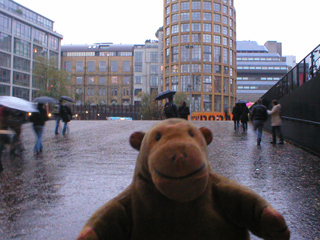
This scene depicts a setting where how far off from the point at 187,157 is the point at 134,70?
9469 centimetres

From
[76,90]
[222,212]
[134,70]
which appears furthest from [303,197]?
[76,90]

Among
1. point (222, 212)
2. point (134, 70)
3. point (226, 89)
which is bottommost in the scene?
point (222, 212)

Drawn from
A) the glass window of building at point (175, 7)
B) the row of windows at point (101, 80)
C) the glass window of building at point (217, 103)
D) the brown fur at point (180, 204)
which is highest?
the glass window of building at point (175, 7)

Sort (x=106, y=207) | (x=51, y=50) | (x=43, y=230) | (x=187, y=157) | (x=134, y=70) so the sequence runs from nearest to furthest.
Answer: (x=187, y=157)
(x=106, y=207)
(x=43, y=230)
(x=51, y=50)
(x=134, y=70)

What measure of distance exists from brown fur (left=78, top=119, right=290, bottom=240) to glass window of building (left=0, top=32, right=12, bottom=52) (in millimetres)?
66031

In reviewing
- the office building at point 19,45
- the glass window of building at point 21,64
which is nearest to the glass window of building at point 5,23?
the office building at point 19,45

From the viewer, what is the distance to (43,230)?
11.9ft

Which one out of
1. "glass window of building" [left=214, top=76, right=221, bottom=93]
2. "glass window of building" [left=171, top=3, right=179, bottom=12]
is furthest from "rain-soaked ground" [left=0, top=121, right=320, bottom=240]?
"glass window of building" [left=171, top=3, right=179, bottom=12]

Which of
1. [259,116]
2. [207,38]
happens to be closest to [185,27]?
[207,38]

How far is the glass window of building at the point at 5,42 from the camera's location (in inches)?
2357

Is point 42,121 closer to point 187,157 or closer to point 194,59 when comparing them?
point 187,157

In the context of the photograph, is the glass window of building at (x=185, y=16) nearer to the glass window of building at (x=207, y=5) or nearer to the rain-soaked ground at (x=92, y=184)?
the glass window of building at (x=207, y=5)

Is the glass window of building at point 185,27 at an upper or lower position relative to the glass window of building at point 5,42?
upper

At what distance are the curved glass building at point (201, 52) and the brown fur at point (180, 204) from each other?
7517 cm
